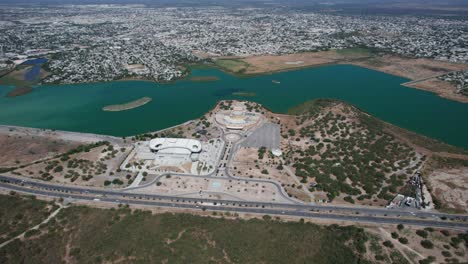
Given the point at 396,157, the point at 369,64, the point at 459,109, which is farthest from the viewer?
the point at 369,64

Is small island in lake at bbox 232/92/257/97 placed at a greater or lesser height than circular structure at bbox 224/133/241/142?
greater

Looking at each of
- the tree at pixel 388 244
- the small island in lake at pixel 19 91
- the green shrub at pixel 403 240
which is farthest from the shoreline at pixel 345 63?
the tree at pixel 388 244

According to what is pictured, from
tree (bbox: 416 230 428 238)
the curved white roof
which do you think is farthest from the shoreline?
tree (bbox: 416 230 428 238)

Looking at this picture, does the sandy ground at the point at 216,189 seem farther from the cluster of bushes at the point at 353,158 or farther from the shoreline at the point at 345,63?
the shoreline at the point at 345,63

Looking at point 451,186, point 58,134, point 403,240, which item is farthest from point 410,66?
point 58,134

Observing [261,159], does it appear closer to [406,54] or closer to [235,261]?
[235,261]

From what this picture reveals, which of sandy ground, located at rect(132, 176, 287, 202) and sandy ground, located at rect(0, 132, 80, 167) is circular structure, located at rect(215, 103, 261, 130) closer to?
sandy ground, located at rect(132, 176, 287, 202)

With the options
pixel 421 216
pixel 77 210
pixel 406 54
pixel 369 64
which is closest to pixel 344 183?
pixel 421 216
